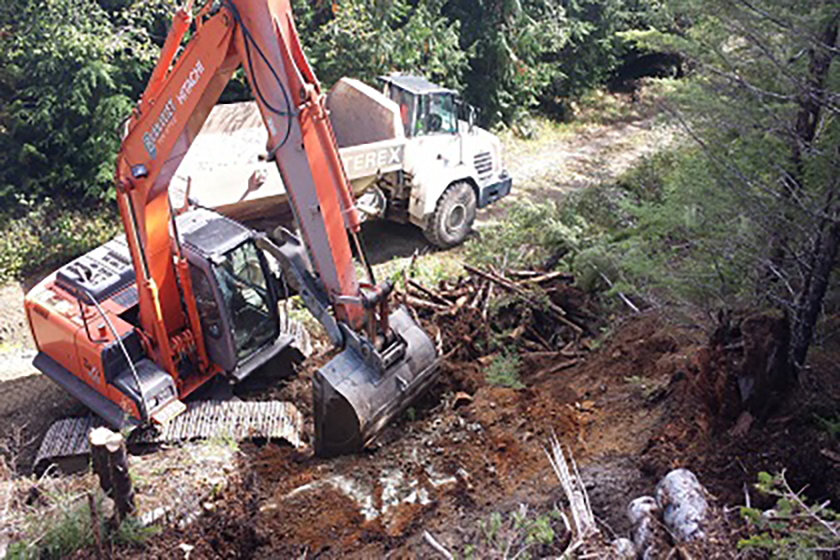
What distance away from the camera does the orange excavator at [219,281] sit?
5758mm

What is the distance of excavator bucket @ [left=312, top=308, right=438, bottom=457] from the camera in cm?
599

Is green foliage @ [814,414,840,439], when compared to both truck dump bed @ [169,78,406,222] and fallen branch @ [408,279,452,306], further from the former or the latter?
truck dump bed @ [169,78,406,222]

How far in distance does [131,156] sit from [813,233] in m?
5.42

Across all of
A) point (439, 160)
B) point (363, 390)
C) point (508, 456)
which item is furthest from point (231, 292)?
point (439, 160)

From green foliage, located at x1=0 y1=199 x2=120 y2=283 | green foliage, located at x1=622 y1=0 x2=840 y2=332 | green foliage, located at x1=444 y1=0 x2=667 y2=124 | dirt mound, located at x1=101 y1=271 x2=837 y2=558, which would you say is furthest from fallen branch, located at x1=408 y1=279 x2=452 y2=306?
green foliage, located at x1=444 y1=0 x2=667 y2=124

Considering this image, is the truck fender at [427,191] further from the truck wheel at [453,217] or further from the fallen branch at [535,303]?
the fallen branch at [535,303]

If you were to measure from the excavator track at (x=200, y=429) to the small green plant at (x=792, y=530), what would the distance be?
159 inches

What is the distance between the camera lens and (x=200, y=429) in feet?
22.1

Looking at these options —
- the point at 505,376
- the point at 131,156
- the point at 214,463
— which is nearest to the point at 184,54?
the point at 131,156

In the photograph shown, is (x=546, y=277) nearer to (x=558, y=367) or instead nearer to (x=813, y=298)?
(x=558, y=367)

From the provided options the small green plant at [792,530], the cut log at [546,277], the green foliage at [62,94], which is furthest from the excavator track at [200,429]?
the green foliage at [62,94]

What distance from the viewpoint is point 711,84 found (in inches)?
231

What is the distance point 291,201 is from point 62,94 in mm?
7383

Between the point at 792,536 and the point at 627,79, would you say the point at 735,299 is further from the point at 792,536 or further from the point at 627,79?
the point at 627,79
